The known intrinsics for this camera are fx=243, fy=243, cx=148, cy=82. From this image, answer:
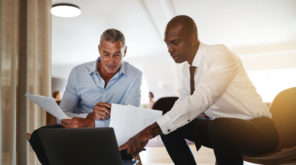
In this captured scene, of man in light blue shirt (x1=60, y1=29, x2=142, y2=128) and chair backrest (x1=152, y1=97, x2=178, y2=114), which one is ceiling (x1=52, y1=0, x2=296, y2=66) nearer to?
man in light blue shirt (x1=60, y1=29, x2=142, y2=128)

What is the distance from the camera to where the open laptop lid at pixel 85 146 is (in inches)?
29.3

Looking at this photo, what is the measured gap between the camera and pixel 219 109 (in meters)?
1.18

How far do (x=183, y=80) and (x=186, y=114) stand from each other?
48 centimetres

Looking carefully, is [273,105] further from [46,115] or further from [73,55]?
[73,55]

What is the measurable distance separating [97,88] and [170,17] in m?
4.32

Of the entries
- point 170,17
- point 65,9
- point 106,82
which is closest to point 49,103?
point 106,82

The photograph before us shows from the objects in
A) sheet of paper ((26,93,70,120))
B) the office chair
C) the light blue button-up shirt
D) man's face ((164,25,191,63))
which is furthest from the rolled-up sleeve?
the office chair

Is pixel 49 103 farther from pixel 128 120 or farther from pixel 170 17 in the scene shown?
pixel 170 17

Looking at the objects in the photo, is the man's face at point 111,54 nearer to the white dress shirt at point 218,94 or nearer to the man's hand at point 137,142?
the white dress shirt at point 218,94

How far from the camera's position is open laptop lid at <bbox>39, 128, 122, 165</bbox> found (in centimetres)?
75

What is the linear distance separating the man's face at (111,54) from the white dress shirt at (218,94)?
0.40 m

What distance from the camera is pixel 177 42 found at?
1.14 m

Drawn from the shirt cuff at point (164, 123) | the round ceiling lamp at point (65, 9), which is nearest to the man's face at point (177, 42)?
the shirt cuff at point (164, 123)

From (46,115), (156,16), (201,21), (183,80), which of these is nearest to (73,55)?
(156,16)
